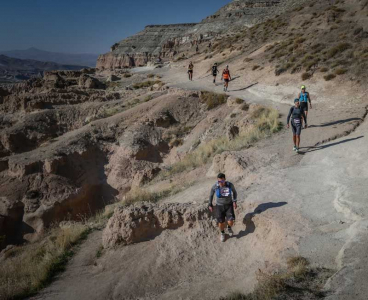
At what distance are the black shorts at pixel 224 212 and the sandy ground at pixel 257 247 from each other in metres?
0.46

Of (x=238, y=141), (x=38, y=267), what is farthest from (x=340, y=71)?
(x=38, y=267)

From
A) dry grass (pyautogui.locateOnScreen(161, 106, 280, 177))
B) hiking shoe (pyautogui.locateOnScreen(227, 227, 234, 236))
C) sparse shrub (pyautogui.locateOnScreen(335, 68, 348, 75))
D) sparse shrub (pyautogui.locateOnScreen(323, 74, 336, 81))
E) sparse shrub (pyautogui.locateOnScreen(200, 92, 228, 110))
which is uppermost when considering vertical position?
sparse shrub (pyautogui.locateOnScreen(335, 68, 348, 75))

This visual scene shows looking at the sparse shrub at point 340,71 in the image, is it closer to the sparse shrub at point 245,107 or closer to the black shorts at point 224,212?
the sparse shrub at point 245,107

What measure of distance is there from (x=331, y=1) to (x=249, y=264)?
36.7 meters

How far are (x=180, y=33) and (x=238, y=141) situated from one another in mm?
67125

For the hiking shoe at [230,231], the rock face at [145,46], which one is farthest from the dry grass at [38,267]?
the rock face at [145,46]

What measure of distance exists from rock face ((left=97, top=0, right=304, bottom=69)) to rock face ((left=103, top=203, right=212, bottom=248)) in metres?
46.9

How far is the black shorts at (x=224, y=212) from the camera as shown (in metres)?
6.12

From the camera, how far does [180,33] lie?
237 ft

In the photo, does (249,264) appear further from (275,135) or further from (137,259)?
(275,135)

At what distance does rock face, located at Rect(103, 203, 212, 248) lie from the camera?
6.71m

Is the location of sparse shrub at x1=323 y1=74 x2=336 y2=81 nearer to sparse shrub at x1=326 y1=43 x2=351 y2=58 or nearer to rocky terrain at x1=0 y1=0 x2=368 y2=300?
rocky terrain at x1=0 y1=0 x2=368 y2=300

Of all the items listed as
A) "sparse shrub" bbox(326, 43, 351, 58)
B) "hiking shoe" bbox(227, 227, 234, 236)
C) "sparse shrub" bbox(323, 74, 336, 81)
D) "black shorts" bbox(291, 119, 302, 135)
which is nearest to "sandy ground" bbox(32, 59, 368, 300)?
"hiking shoe" bbox(227, 227, 234, 236)

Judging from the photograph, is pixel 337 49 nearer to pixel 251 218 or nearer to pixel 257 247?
pixel 251 218
